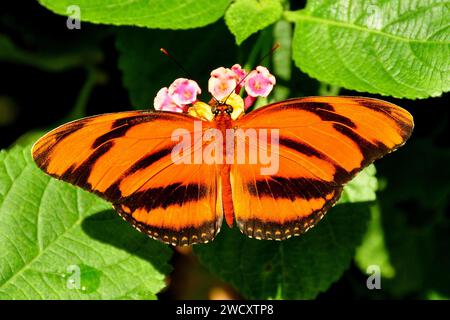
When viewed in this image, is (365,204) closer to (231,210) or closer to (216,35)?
(231,210)

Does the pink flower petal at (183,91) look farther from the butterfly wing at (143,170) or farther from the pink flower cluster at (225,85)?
the butterfly wing at (143,170)

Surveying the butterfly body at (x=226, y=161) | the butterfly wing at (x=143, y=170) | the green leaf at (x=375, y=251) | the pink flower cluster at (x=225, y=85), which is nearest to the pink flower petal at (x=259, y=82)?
the pink flower cluster at (x=225, y=85)

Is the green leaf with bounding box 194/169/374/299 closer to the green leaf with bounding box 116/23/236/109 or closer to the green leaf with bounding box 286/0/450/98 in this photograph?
the green leaf with bounding box 286/0/450/98

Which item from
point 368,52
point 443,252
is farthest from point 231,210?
point 443,252

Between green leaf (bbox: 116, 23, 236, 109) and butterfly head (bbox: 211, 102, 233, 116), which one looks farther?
green leaf (bbox: 116, 23, 236, 109)

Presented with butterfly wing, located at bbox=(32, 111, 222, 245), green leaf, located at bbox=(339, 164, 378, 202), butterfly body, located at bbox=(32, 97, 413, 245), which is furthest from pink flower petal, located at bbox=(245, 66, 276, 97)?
green leaf, located at bbox=(339, 164, 378, 202)

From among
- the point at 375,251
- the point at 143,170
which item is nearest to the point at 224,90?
the point at 143,170

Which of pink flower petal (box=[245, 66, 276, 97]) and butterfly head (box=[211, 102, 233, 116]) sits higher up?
pink flower petal (box=[245, 66, 276, 97])

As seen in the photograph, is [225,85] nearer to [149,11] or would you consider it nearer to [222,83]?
[222,83]
